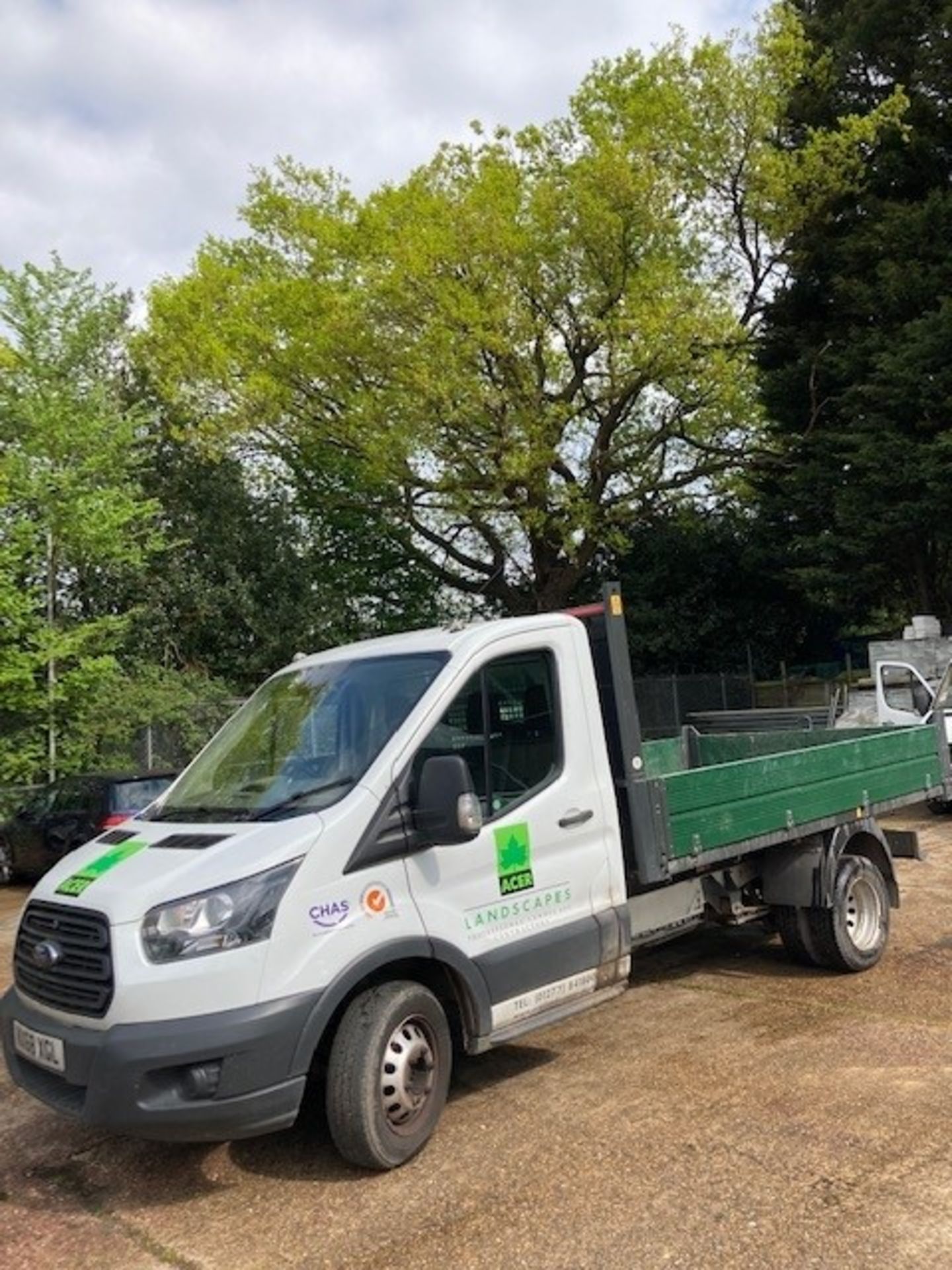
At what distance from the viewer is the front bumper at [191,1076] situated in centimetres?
388

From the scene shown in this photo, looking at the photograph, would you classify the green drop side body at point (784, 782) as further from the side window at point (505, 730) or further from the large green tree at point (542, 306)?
the large green tree at point (542, 306)

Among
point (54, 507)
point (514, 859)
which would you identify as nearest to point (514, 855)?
point (514, 859)

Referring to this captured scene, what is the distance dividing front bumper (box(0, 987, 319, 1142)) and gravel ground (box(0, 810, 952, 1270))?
0.46 m

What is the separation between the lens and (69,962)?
4215mm

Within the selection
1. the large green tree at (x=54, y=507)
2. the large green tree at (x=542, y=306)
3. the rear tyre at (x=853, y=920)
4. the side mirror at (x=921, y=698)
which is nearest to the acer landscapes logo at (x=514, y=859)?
the rear tyre at (x=853, y=920)

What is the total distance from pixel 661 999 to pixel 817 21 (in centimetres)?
2391

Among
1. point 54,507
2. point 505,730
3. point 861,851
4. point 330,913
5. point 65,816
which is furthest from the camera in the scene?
point 54,507

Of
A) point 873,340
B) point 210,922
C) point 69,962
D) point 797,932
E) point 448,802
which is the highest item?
point 873,340

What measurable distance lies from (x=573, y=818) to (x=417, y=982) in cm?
105

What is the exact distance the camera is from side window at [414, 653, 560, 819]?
485 cm

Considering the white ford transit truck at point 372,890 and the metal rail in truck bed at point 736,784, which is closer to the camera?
the white ford transit truck at point 372,890

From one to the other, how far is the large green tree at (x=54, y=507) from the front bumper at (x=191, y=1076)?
1368cm

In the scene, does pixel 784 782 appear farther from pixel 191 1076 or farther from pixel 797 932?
pixel 191 1076

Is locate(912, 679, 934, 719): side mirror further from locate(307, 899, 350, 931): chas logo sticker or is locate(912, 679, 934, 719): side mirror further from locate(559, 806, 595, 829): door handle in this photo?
locate(307, 899, 350, 931): chas logo sticker
